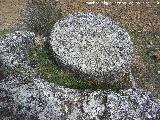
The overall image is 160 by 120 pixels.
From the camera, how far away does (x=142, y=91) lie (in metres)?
9.42

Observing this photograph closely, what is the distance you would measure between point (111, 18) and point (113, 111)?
3.28 metres

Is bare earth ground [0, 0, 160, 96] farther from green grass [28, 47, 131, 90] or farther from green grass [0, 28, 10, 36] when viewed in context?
green grass [28, 47, 131, 90]

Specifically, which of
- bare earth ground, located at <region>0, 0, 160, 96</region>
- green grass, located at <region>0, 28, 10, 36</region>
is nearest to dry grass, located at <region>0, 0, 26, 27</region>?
bare earth ground, located at <region>0, 0, 160, 96</region>

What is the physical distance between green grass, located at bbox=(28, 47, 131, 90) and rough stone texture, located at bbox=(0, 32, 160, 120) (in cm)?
37

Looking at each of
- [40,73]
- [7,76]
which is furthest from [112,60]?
[7,76]

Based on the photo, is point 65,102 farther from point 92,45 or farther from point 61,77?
point 92,45

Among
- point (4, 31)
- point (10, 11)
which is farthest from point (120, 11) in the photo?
point (4, 31)

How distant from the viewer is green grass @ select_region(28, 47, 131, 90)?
31.7 feet

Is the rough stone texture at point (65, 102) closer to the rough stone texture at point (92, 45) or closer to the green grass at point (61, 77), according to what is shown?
the green grass at point (61, 77)

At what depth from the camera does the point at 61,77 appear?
9.80 m

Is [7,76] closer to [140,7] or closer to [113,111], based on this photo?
[113,111]

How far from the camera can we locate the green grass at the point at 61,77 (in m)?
9.66

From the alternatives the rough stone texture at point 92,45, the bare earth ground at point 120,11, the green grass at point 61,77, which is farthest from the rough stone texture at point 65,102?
the bare earth ground at point 120,11

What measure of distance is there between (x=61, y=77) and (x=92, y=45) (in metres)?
1.03
